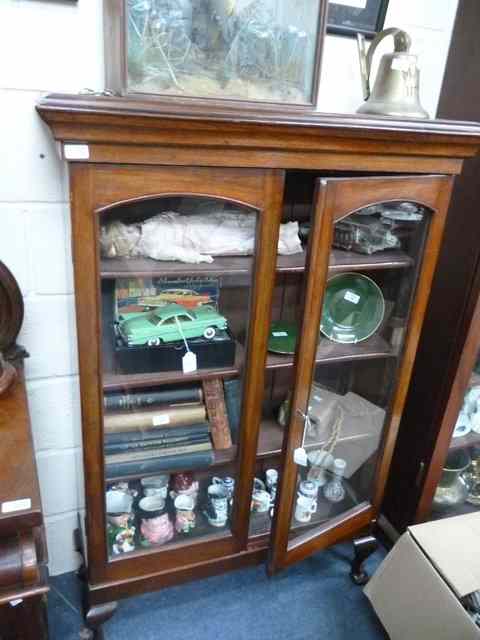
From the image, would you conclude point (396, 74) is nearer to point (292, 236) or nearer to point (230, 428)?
point (292, 236)

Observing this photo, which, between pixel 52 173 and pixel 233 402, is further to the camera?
pixel 233 402

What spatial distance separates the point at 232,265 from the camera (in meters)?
1.15

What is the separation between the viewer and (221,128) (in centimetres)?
89

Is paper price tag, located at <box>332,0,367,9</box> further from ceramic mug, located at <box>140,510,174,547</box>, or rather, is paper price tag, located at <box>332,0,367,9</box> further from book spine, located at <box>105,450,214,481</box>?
ceramic mug, located at <box>140,510,174,547</box>

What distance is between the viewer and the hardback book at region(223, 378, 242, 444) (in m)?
1.29

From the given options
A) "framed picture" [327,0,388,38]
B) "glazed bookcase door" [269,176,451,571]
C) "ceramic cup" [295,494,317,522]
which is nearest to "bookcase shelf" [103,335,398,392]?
"glazed bookcase door" [269,176,451,571]

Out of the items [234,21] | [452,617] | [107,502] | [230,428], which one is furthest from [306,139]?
[452,617]

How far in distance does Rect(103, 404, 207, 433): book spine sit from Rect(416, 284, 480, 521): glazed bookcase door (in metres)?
0.75

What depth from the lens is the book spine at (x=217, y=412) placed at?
1.33m

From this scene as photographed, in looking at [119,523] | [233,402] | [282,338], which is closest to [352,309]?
[282,338]

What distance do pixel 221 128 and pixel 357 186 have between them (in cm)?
32

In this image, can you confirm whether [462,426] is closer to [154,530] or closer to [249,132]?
[154,530]

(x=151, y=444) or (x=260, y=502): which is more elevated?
(x=151, y=444)

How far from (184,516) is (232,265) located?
30.0 inches
